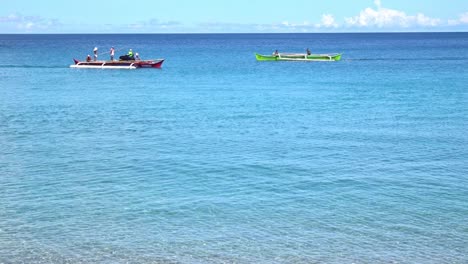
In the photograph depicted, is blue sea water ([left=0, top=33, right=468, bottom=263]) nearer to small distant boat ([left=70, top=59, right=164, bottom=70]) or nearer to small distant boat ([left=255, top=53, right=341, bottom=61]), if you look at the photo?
small distant boat ([left=70, top=59, right=164, bottom=70])

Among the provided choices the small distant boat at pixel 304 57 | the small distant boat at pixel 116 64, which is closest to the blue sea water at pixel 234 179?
the small distant boat at pixel 116 64

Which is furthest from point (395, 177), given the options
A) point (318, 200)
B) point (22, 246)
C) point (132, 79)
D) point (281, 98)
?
point (132, 79)

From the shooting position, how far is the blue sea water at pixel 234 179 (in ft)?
61.8

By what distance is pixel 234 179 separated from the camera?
1030 inches

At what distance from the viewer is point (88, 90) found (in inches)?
2350

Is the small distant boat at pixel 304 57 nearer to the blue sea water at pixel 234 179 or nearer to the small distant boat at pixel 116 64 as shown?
the small distant boat at pixel 116 64

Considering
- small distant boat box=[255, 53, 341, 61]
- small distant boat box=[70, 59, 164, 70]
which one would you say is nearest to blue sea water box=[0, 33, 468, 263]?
small distant boat box=[70, 59, 164, 70]

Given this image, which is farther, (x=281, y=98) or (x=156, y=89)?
(x=156, y=89)

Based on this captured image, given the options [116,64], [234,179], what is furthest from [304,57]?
[234,179]

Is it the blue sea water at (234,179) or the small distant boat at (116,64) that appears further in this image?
the small distant boat at (116,64)

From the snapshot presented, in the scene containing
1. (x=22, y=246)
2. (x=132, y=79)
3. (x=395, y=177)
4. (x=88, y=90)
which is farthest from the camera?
(x=132, y=79)

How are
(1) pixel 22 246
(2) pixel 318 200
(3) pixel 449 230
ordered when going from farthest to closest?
(2) pixel 318 200, (3) pixel 449 230, (1) pixel 22 246

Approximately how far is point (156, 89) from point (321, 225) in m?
43.1

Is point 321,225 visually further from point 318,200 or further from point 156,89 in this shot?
point 156,89
